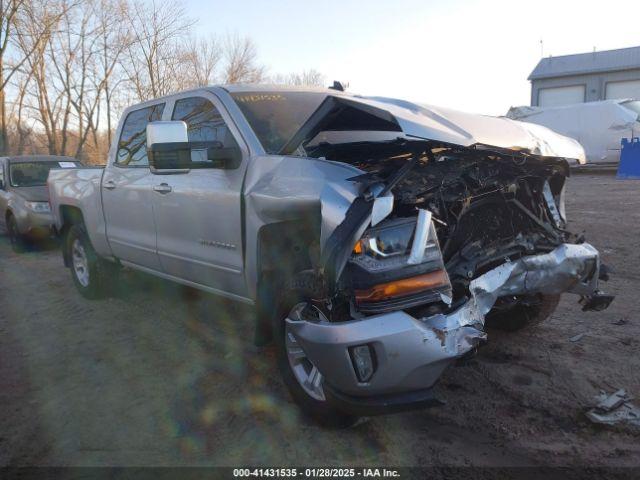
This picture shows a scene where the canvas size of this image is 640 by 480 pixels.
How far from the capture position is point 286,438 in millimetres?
3012

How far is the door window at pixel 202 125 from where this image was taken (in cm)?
389

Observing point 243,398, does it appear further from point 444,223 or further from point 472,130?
point 472,130

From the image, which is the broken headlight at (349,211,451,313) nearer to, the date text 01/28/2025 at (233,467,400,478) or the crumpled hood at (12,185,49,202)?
the date text 01/28/2025 at (233,467,400,478)

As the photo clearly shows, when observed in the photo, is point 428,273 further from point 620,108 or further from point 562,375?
point 620,108

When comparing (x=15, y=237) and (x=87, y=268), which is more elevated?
(x=87, y=268)

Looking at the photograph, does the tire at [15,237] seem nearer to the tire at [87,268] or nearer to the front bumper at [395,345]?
the tire at [87,268]

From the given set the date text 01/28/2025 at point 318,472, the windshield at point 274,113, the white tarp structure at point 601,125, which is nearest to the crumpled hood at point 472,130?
the windshield at point 274,113

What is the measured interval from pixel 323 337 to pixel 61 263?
23.6 feet

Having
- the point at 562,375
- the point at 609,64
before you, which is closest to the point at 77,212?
the point at 562,375

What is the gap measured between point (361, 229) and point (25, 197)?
895 centimetres

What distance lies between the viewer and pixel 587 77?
39344 millimetres

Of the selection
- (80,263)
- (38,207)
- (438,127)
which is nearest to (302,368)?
(438,127)

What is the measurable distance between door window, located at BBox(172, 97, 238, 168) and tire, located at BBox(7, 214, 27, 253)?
6.69 metres

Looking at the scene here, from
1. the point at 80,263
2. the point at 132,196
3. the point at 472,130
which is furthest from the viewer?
the point at 80,263
